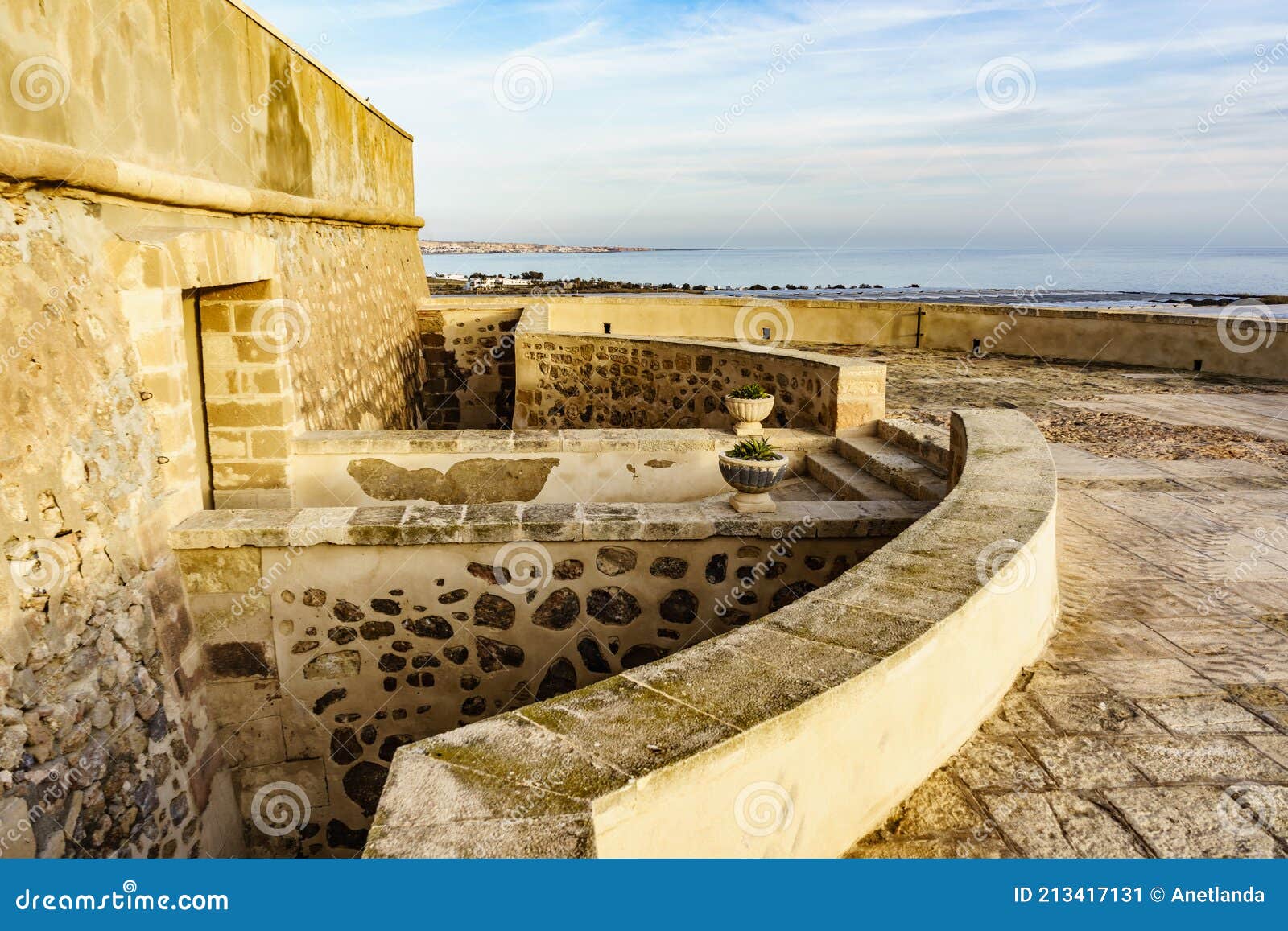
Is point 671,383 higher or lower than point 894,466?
higher

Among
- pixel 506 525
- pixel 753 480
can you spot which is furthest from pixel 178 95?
pixel 753 480

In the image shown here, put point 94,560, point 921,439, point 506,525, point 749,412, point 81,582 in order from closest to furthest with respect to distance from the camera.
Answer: point 81,582 → point 94,560 → point 506,525 → point 921,439 → point 749,412

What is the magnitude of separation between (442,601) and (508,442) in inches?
79.8

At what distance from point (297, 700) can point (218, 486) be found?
6.08 feet

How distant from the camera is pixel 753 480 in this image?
201 inches

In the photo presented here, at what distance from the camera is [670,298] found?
16.1 metres

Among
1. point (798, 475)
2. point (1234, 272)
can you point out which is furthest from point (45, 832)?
point (1234, 272)

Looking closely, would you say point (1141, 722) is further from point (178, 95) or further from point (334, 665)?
point (178, 95)

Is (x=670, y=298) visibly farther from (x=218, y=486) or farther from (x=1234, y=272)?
(x=1234, y=272)

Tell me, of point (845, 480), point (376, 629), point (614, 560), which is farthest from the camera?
point (845, 480)

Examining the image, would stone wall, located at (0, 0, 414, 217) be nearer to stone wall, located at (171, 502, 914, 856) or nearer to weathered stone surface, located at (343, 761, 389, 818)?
stone wall, located at (171, 502, 914, 856)

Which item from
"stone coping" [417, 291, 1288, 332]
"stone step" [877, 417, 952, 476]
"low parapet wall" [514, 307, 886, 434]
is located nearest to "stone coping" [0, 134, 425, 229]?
"low parapet wall" [514, 307, 886, 434]

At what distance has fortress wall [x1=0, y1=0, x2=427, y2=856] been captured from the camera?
3652 millimetres

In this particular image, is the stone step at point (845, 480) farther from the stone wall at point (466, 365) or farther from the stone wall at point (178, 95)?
the stone wall at point (466, 365)
